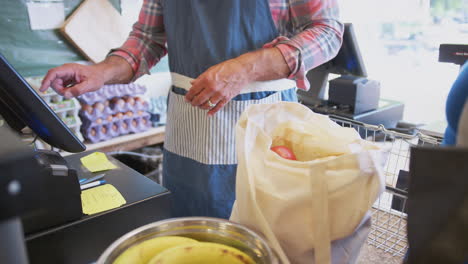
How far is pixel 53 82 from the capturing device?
3.40 ft

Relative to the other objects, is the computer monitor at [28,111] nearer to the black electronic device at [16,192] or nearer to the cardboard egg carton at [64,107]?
the black electronic device at [16,192]

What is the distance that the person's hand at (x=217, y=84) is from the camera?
0.86 metres

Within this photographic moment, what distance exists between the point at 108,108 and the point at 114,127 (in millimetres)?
134

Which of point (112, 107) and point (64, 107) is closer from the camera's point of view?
point (64, 107)

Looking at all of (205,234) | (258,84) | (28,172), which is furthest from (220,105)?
(28,172)

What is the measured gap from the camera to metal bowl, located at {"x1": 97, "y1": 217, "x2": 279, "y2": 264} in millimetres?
504

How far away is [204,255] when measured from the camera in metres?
0.51

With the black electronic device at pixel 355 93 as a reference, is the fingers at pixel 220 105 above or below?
above

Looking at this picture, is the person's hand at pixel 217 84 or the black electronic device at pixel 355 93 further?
the black electronic device at pixel 355 93

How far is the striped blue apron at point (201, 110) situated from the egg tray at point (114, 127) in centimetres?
113

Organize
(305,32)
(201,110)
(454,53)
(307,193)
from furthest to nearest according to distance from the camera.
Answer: (454,53), (201,110), (305,32), (307,193)

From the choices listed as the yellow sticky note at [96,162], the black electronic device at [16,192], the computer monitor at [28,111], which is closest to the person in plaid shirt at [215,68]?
the yellow sticky note at [96,162]

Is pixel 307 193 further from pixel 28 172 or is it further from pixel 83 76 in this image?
pixel 83 76

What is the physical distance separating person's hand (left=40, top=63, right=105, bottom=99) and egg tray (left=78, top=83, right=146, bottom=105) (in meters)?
1.12
